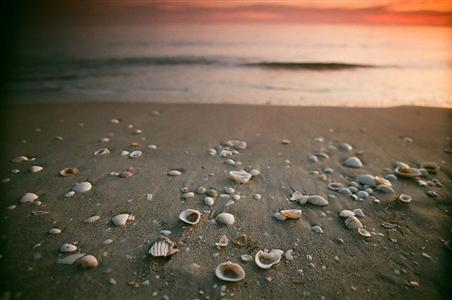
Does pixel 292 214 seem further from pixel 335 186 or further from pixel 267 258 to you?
pixel 335 186

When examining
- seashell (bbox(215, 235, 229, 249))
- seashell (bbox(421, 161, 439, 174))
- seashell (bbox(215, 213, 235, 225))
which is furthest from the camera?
seashell (bbox(421, 161, 439, 174))

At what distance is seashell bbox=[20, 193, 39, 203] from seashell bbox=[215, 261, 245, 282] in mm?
1931

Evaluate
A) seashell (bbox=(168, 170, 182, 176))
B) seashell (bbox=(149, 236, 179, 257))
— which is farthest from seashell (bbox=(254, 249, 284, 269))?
seashell (bbox=(168, 170, 182, 176))

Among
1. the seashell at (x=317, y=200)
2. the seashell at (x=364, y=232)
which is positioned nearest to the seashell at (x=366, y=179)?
the seashell at (x=317, y=200)

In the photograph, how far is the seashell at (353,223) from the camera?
2.44 metres

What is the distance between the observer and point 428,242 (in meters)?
2.31

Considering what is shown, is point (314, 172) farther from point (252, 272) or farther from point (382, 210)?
point (252, 272)

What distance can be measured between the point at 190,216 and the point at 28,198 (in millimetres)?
1565

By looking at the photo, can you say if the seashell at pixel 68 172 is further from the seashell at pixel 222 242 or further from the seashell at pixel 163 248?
the seashell at pixel 222 242

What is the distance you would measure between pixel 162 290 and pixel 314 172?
2.20 meters

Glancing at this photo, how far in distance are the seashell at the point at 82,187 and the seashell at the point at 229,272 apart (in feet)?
5.51

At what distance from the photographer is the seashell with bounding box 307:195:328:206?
2.73 metres

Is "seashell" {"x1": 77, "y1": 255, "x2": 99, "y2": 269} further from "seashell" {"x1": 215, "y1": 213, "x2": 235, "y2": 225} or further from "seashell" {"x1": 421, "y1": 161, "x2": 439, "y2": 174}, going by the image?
"seashell" {"x1": 421, "y1": 161, "x2": 439, "y2": 174}

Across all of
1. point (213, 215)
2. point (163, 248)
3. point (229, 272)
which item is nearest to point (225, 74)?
point (213, 215)
